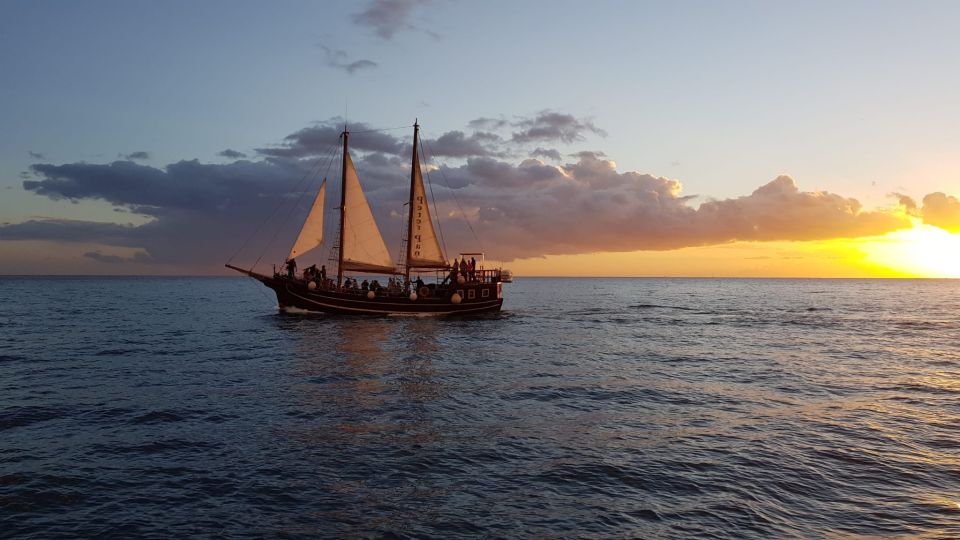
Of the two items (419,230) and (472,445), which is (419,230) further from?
(472,445)

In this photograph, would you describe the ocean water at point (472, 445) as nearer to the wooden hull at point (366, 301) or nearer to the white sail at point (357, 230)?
the wooden hull at point (366, 301)

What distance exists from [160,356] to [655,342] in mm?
32041

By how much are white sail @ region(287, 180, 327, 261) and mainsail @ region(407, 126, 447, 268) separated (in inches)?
333

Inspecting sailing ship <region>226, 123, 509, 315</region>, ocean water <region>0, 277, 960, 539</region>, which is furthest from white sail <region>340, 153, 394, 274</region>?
ocean water <region>0, 277, 960, 539</region>

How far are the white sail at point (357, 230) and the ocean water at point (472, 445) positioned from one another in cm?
2084

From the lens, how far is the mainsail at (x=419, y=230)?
180 feet

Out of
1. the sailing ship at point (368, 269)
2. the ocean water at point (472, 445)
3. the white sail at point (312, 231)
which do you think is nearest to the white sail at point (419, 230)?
the sailing ship at point (368, 269)

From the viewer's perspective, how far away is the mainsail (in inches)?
2156

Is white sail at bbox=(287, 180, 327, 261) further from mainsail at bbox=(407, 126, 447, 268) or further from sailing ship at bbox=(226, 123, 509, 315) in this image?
mainsail at bbox=(407, 126, 447, 268)

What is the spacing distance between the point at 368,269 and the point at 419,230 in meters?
6.19

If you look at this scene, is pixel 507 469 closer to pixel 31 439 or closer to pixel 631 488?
pixel 631 488

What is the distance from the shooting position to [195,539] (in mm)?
9492

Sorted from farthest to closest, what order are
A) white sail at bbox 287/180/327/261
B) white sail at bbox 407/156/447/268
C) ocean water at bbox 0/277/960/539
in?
white sail at bbox 407/156/447/268 < white sail at bbox 287/180/327/261 < ocean water at bbox 0/277/960/539

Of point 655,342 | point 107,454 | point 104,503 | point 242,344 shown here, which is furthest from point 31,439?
point 655,342
